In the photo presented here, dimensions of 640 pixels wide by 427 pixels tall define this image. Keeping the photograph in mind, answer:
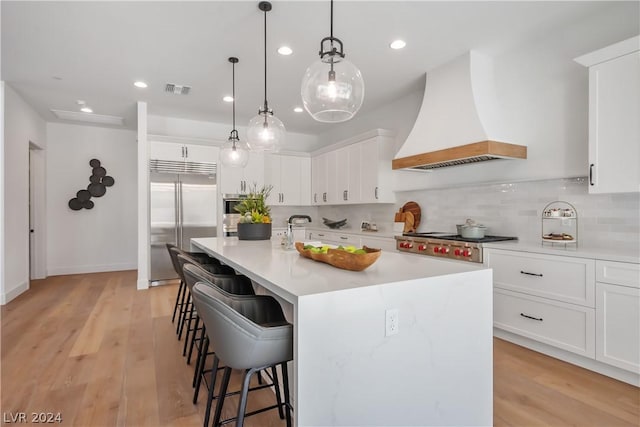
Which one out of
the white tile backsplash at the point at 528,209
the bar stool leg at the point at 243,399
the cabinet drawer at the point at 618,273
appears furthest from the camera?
the white tile backsplash at the point at 528,209

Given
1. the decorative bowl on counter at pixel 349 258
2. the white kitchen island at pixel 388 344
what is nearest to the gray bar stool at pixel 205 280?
the white kitchen island at pixel 388 344

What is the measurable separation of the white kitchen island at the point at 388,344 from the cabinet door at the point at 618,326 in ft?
3.91

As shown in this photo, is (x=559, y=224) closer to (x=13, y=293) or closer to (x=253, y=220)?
(x=253, y=220)

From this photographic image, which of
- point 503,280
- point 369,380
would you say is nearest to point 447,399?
point 369,380

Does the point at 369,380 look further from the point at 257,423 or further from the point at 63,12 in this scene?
the point at 63,12

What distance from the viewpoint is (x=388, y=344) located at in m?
1.43

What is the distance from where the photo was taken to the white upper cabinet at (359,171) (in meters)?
4.79

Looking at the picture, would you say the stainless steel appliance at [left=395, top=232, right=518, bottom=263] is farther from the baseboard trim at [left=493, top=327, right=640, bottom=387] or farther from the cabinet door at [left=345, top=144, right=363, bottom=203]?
the cabinet door at [left=345, top=144, right=363, bottom=203]

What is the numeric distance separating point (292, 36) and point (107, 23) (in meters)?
1.51

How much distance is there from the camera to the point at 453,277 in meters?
1.63

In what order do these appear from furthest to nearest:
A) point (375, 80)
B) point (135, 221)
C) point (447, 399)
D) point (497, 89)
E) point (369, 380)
Result: point (135, 221) < point (375, 80) < point (497, 89) < point (447, 399) < point (369, 380)

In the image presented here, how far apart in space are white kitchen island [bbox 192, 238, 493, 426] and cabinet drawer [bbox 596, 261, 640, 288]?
1210 millimetres

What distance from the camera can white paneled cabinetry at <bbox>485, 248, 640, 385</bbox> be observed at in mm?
2252

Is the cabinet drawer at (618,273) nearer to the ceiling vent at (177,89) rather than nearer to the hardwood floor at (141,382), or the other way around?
the hardwood floor at (141,382)
